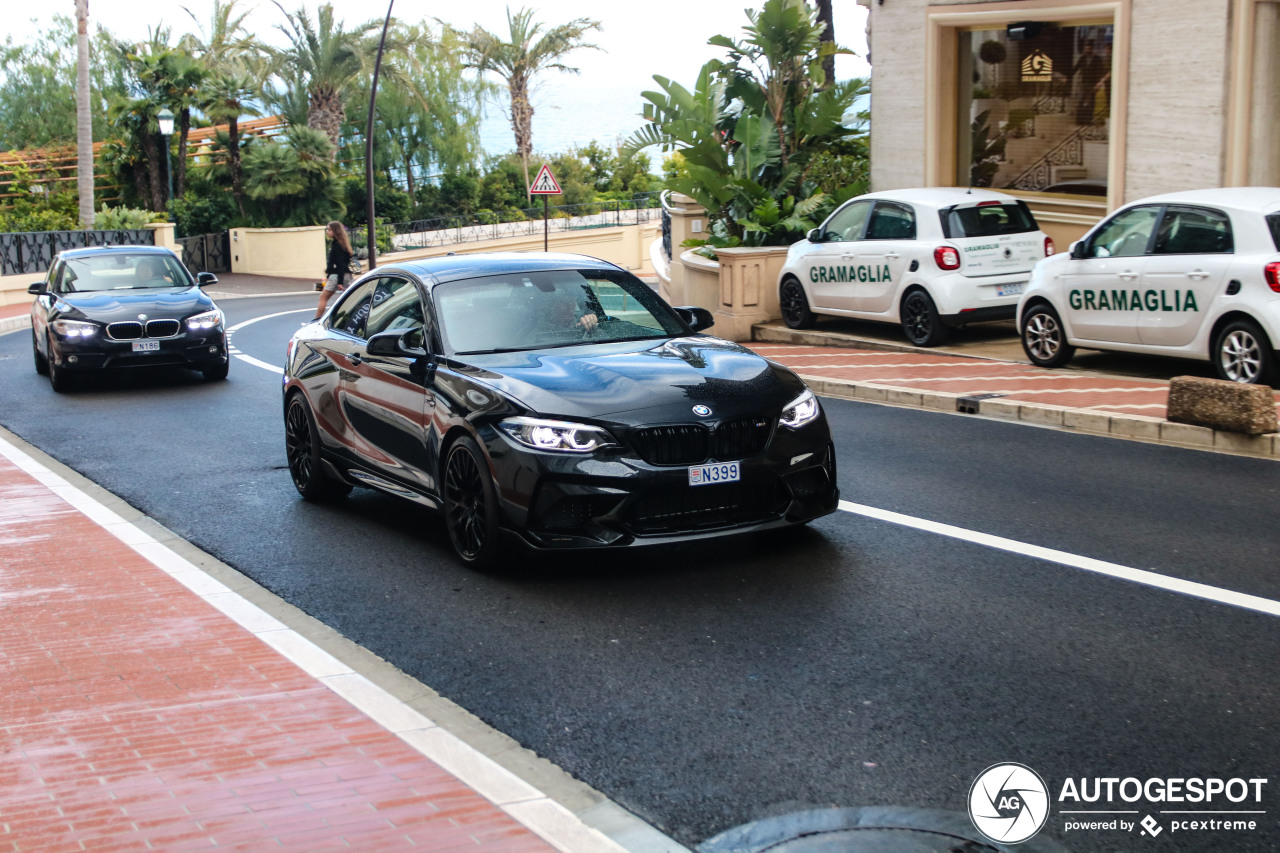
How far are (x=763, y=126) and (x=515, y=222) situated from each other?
3431 cm

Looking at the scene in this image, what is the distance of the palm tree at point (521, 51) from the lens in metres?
56.7

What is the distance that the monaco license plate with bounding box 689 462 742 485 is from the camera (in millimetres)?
6824

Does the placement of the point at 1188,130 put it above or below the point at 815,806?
above

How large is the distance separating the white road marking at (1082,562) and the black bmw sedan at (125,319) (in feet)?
33.0

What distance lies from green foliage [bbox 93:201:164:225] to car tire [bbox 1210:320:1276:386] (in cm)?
3357

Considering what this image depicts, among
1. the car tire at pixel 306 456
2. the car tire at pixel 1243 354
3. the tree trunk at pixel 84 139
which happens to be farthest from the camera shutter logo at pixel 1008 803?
the tree trunk at pixel 84 139

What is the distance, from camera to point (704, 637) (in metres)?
6.16

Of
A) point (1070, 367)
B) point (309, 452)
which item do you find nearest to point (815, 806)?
point (309, 452)

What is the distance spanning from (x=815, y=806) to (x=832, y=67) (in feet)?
99.8

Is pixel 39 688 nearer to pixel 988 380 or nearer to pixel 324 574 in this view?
pixel 324 574

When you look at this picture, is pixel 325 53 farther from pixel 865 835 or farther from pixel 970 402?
pixel 865 835

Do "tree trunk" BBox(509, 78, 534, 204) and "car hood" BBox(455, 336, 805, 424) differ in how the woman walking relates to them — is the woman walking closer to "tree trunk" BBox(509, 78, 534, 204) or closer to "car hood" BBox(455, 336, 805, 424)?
"car hood" BBox(455, 336, 805, 424)

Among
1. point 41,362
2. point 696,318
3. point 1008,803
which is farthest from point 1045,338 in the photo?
point 41,362

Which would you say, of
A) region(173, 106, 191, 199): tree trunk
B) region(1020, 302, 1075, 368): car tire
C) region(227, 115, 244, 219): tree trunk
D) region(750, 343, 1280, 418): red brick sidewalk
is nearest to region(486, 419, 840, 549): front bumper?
region(750, 343, 1280, 418): red brick sidewalk
